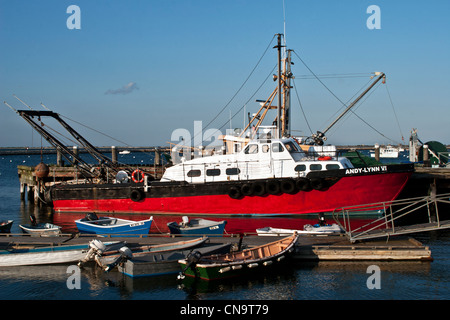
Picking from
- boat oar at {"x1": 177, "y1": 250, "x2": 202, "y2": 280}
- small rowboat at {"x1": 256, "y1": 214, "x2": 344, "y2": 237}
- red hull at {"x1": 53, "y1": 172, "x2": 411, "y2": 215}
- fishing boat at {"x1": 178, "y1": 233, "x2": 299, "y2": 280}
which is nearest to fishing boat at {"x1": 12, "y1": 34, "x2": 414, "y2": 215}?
red hull at {"x1": 53, "y1": 172, "x2": 411, "y2": 215}

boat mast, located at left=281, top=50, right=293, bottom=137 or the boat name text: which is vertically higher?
boat mast, located at left=281, top=50, right=293, bottom=137

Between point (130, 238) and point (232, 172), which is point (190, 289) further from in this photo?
point (232, 172)

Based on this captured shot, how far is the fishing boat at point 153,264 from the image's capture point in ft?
54.7

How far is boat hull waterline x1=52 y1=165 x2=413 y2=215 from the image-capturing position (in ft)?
87.0

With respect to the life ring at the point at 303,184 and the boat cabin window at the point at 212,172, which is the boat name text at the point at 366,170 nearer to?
the life ring at the point at 303,184

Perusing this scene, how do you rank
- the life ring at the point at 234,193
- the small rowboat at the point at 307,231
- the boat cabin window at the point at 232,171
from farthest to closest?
the boat cabin window at the point at 232,171, the life ring at the point at 234,193, the small rowboat at the point at 307,231

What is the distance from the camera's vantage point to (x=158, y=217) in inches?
1166

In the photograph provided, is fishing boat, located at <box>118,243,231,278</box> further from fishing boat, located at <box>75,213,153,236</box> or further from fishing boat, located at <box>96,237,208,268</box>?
fishing boat, located at <box>75,213,153,236</box>

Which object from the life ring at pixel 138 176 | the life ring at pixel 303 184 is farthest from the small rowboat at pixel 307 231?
the life ring at pixel 138 176

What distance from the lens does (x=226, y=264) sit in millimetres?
16234

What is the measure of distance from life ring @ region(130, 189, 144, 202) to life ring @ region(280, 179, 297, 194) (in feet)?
30.8

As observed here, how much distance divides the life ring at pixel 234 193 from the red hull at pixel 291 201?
0.94ft

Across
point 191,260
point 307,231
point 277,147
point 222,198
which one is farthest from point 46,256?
point 277,147
